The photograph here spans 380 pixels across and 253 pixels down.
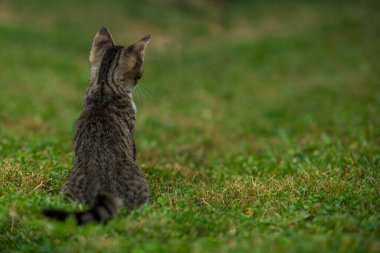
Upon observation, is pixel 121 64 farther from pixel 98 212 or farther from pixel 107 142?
pixel 98 212

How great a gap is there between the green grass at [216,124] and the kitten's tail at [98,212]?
13 centimetres

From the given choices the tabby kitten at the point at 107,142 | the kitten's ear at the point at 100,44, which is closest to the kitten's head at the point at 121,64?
the tabby kitten at the point at 107,142

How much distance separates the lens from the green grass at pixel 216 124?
544cm

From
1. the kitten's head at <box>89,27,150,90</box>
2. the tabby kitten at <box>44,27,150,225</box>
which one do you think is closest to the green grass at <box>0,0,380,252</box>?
the tabby kitten at <box>44,27,150,225</box>

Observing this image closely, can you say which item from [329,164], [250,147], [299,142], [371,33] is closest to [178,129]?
[250,147]

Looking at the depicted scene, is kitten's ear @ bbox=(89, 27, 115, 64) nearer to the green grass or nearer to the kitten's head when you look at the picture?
the kitten's head

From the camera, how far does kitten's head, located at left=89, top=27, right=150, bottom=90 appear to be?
741cm

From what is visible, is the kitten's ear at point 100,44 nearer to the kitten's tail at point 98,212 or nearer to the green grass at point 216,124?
the green grass at point 216,124

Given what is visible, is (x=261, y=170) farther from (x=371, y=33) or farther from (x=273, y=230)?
(x=371, y=33)

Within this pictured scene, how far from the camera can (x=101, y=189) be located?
5.93 metres

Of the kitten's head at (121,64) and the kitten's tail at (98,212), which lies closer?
the kitten's tail at (98,212)

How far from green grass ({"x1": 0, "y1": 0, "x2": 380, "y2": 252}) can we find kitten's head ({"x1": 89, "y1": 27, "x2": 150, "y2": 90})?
102cm

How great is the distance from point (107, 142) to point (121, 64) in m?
1.46

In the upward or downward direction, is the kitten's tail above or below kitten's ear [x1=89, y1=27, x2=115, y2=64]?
below
